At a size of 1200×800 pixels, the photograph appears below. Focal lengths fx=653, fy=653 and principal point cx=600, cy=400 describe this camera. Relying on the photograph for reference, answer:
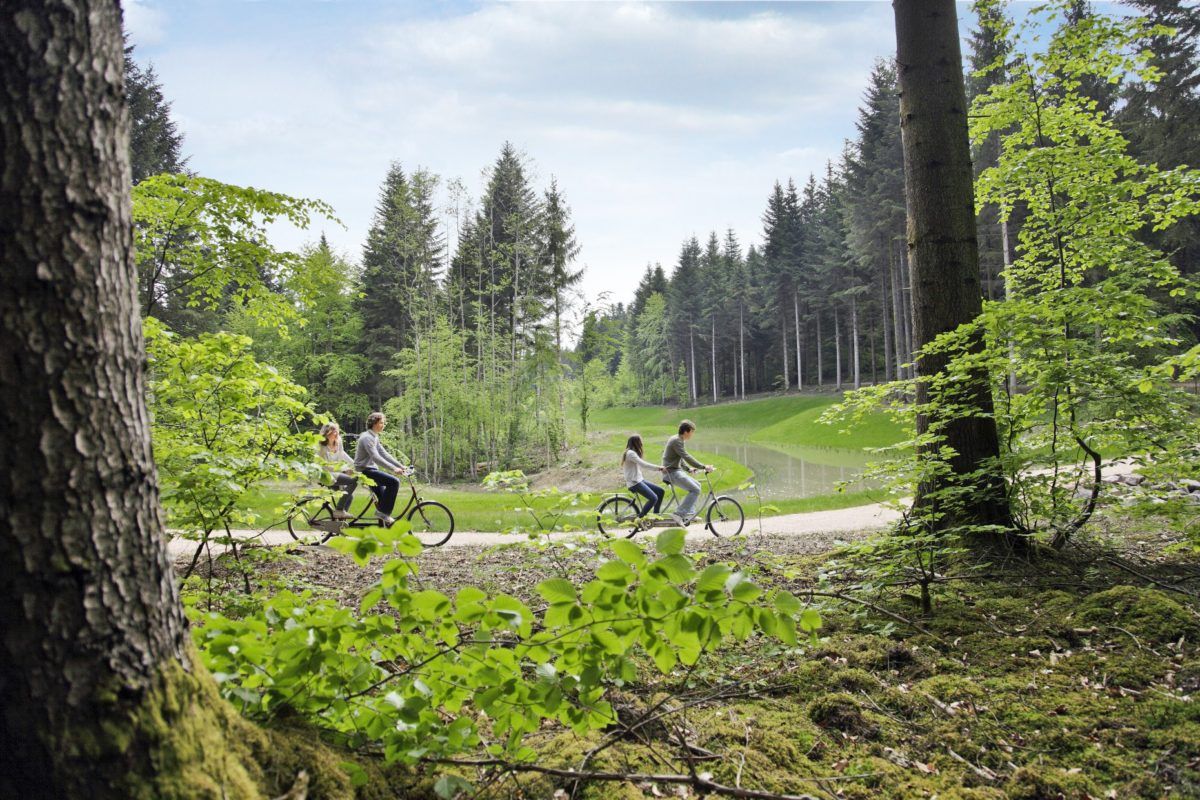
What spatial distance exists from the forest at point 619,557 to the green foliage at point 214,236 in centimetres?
3

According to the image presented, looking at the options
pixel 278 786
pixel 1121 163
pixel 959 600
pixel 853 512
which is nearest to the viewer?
pixel 278 786

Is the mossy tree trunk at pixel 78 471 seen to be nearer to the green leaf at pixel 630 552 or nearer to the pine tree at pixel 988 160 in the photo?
the green leaf at pixel 630 552

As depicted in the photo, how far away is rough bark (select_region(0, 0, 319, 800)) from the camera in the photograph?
124 centimetres

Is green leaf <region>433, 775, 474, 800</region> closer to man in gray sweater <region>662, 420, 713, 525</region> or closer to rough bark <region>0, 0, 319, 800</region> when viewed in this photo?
rough bark <region>0, 0, 319, 800</region>

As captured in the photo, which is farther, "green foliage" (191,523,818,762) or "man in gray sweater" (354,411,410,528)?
"man in gray sweater" (354,411,410,528)

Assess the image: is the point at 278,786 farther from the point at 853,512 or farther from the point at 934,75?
the point at 853,512

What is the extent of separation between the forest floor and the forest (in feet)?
0.06

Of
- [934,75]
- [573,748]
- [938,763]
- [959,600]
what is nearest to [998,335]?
[959,600]

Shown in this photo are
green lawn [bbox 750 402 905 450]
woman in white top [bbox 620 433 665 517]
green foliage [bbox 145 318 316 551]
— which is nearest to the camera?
green foliage [bbox 145 318 316 551]

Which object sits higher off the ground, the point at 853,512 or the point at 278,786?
the point at 278,786

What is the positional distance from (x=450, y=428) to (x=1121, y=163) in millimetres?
23497

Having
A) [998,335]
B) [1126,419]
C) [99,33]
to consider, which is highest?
[99,33]

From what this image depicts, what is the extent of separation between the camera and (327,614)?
1.89 meters

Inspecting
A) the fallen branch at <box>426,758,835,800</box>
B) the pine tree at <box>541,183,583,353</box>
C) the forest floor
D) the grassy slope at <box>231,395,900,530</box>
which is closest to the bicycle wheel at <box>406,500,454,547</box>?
→ the grassy slope at <box>231,395,900,530</box>
